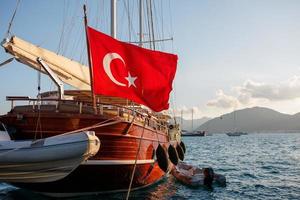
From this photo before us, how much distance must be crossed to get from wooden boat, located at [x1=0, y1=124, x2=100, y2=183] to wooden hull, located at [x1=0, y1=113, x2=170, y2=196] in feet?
6.00

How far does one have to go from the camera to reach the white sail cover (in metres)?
11.9

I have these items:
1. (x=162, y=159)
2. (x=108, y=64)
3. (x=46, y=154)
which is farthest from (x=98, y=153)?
(x=162, y=159)

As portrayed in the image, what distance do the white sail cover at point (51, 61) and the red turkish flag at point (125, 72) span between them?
3292 millimetres

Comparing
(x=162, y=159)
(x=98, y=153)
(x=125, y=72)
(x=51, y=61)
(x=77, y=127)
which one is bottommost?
(x=162, y=159)

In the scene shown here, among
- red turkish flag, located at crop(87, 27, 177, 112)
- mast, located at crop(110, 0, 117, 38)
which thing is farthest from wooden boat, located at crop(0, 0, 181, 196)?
mast, located at crop(110, 0, 117, 38)

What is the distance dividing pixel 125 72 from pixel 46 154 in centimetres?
317

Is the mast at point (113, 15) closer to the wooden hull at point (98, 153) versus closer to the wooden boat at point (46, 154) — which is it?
the wooden hull at point (98, 153)

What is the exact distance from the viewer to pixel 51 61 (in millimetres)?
13148

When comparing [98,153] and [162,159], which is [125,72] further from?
[162,159]

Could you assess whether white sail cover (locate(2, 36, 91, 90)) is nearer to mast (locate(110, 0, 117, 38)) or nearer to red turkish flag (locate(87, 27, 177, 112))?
red turkish flag (locate(87, 27, 177, 112))

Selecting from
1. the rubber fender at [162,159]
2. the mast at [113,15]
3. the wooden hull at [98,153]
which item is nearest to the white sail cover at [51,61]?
the wooden hull at [98,153]

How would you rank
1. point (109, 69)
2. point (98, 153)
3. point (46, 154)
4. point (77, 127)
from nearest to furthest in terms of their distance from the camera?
point (46, 154) → point (109, 69) → point (77, 127) → point (98, 153)

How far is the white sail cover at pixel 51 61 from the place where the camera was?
11.9 meters

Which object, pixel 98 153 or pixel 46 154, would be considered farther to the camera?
pixel 98 153
